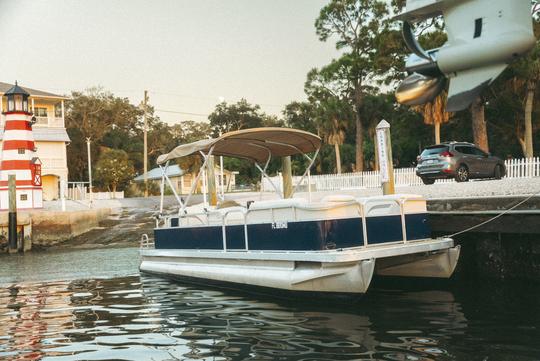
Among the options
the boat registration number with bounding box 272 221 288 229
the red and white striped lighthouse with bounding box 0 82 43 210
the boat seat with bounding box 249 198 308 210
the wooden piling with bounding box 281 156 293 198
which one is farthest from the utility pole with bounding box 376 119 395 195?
the red and white striped lighthouse with bounding box 0 82 43 210

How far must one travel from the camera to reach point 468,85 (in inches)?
95.6

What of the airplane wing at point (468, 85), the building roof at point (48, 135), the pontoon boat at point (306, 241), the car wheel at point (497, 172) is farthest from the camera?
the building roof at point (48, 135)

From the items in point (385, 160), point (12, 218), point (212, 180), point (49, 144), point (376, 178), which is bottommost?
point (12, 218)

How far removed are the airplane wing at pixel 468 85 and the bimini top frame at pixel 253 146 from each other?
9.40 m

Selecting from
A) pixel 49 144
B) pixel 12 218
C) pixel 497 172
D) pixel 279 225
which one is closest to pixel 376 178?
pixel 497 172

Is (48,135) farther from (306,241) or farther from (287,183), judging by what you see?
(306,241)

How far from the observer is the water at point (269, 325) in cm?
659

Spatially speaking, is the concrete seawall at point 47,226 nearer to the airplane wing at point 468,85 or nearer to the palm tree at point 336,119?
the palm tree at point 336,119

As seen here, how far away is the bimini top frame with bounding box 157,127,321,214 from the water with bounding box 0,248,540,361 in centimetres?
291

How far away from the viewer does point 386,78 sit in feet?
125

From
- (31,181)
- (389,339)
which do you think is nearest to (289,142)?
(389,339)

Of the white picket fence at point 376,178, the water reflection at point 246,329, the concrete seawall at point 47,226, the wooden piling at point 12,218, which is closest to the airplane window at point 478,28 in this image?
the water reflection at point 246,329

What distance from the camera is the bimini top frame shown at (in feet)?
39.7

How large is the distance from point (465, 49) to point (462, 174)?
1874 centimetres
